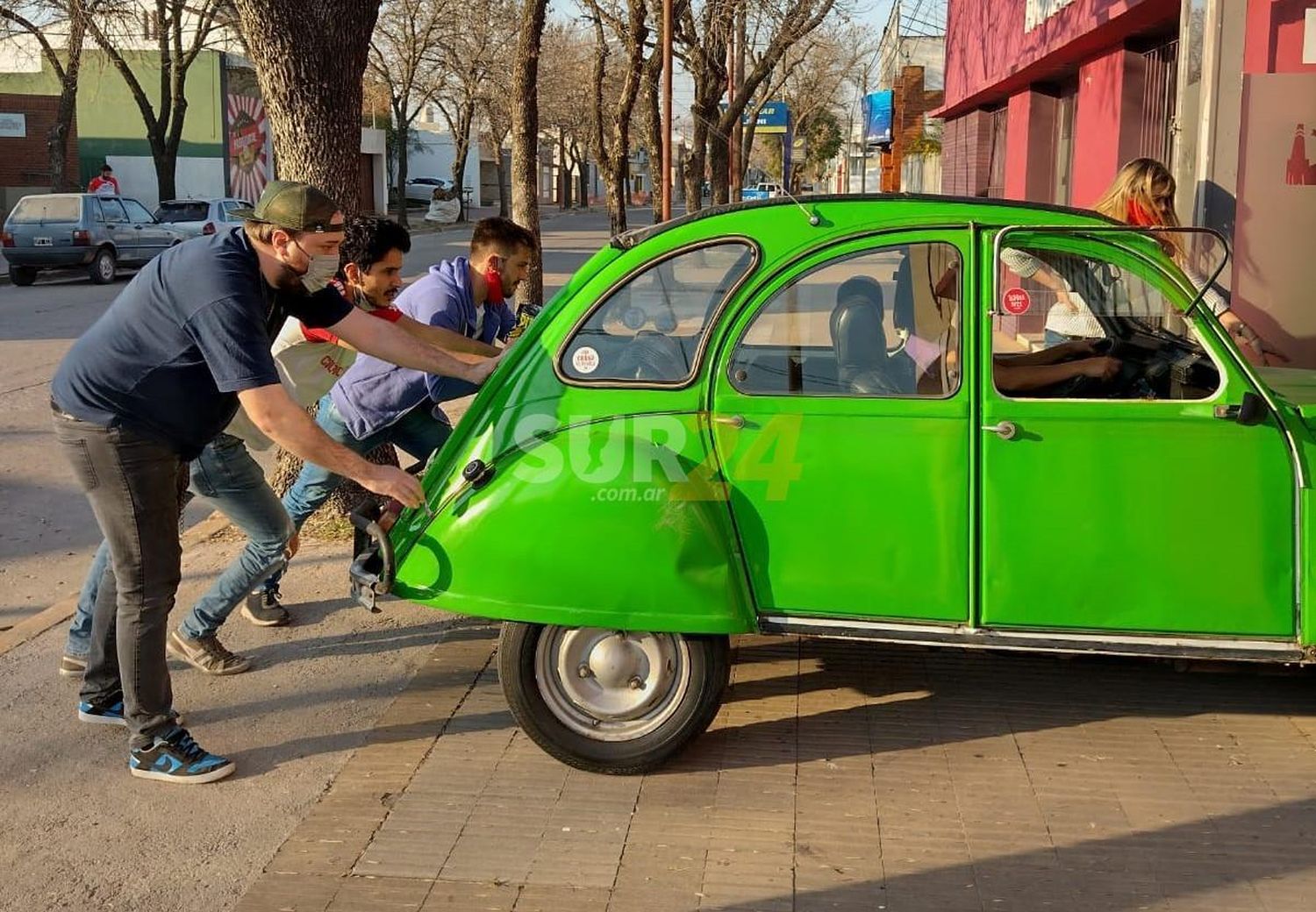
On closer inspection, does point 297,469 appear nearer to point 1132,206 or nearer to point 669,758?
point 669,758

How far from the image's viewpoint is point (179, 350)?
431 cm

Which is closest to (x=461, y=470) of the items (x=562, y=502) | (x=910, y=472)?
(x=562, y=502)

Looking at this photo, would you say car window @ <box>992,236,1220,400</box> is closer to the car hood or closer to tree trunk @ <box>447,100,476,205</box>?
the car hood

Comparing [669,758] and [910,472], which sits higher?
[910,472]

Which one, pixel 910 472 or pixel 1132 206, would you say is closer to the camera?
pixel 910 472

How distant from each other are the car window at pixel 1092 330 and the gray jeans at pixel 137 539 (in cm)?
270

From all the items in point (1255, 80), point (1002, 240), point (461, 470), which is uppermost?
point (1255, 80)

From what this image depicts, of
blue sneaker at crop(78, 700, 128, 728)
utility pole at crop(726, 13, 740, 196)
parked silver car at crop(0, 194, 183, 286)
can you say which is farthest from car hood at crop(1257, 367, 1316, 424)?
parked silver car at crop(0, 194, 183, 286)

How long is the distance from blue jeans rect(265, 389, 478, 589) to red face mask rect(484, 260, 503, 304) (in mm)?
543

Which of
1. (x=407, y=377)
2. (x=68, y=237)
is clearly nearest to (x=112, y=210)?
(x=68, y=237)

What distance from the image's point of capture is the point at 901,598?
432 cm

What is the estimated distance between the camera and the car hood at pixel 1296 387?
427 cm

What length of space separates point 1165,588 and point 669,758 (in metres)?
1.65

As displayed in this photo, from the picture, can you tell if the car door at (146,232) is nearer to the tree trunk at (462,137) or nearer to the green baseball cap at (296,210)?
the green baseball cap at (296,210)
